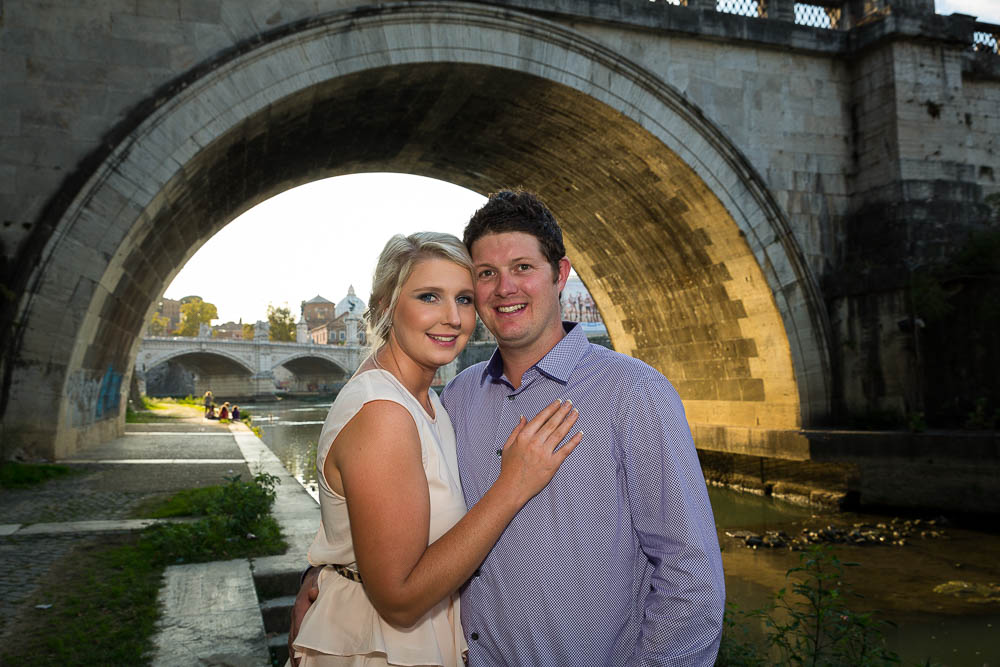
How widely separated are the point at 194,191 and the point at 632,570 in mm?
8942

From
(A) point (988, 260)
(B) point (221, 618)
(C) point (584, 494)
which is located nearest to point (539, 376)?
(C) point (584, 494)

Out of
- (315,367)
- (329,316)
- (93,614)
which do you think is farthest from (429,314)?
(329,316)

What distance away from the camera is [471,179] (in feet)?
44.4

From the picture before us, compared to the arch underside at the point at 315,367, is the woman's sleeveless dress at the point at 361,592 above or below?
below

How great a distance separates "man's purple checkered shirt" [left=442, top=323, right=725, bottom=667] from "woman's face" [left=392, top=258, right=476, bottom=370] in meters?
0.36

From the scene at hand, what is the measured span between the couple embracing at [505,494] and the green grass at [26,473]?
22.0ft

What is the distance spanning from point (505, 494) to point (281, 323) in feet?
311

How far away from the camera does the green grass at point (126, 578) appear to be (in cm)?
288

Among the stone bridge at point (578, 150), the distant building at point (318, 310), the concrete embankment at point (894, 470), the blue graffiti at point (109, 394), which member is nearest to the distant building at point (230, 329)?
the distant building at point (318, 310)

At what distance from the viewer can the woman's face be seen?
5.96ft

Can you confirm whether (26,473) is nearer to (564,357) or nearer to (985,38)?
(564,357)

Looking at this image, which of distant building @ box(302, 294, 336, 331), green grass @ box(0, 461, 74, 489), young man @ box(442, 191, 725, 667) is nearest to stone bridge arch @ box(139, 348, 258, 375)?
green grass @ box(0, 461, 74, 489)

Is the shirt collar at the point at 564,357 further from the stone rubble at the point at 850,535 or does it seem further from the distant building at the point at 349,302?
the distant building at the point at 349,302

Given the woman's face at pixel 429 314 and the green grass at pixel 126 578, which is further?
the green grass at pixel 126 578
